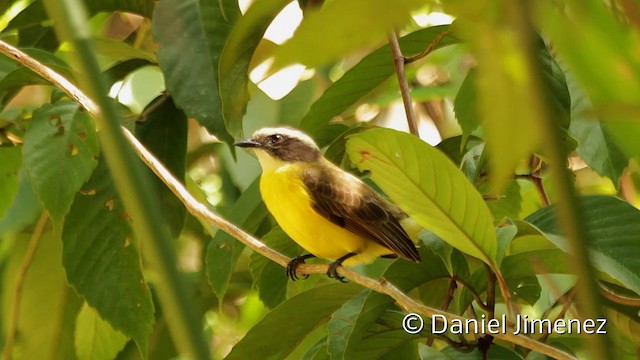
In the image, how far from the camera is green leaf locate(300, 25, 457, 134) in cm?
219

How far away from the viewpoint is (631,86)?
28.0 inches

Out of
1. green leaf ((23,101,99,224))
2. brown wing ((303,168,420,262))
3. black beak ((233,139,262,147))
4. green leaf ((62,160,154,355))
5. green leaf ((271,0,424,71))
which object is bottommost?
brown wing ((303,168,420,262))

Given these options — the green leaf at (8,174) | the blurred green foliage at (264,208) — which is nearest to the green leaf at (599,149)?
the blurred green foliage at (264,208)

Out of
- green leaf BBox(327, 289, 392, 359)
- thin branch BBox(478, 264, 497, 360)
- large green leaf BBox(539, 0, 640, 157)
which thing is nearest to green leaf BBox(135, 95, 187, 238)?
green leaf BBox(327, 289, 392, 359)

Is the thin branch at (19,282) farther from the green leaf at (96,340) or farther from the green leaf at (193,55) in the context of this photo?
the green leaf at (193,55)

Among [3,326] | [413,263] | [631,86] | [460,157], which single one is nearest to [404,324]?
[413,263]

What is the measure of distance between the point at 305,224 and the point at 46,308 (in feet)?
2.53

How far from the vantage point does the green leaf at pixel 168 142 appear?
2.37 metres

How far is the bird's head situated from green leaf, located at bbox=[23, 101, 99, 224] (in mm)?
695

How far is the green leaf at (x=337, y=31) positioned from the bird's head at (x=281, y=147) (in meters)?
2.18

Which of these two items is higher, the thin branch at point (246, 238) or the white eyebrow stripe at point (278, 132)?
the thin branch at point (246, 238)

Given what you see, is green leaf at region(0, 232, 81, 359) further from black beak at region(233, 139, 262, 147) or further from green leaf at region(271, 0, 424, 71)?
green leaf at region(271, 0, 424, 71)

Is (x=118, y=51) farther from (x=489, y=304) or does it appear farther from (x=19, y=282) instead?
(x=489, y=304)

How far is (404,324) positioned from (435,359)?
0.16 m
